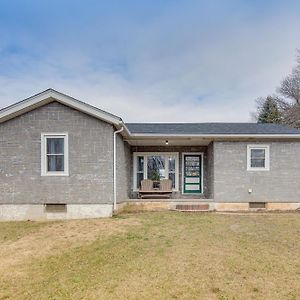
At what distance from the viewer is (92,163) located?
11203mm

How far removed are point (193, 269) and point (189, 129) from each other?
944 centimetres

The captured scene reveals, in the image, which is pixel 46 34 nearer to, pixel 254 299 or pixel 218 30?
pixel 218 30

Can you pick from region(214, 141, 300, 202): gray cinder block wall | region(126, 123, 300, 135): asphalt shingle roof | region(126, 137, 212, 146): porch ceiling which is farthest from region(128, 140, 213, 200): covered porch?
region(214, 141, 300, 202): gray cinder block wall

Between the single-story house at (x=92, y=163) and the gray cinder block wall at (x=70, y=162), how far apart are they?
0.11 feet

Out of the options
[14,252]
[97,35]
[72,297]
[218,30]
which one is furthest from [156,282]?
[97,35]

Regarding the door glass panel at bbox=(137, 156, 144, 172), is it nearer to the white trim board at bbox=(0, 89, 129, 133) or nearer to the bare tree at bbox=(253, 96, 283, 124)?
the white trim board at bbox=(0, 89, 129, 133)

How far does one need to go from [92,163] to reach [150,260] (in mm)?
5578

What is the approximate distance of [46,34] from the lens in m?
16.3

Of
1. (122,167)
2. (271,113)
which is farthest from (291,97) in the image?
(122,167)

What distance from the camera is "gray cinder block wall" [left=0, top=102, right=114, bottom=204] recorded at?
36.7 feet

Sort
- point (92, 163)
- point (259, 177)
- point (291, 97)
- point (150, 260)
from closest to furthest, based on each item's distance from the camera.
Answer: point (150, 260)
point (92, 163)
point (259, 177)
point (291, 97)

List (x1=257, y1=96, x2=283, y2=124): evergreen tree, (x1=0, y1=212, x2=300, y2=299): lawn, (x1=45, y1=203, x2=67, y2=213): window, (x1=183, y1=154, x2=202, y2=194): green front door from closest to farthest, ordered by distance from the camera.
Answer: (x1=0, y1=212, x2=300, y2=299): lawn
(x1=45, y1=203, x2=67, y2=213): window
(x1=183, y1=154, x2=202, y2=194): green front door
(x1=257, y1=96, x2=283, y2=124): evergreen tree

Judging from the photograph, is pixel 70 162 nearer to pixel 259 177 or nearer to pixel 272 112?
pixel 259 177

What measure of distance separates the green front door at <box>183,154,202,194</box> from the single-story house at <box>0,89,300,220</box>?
229 cm
